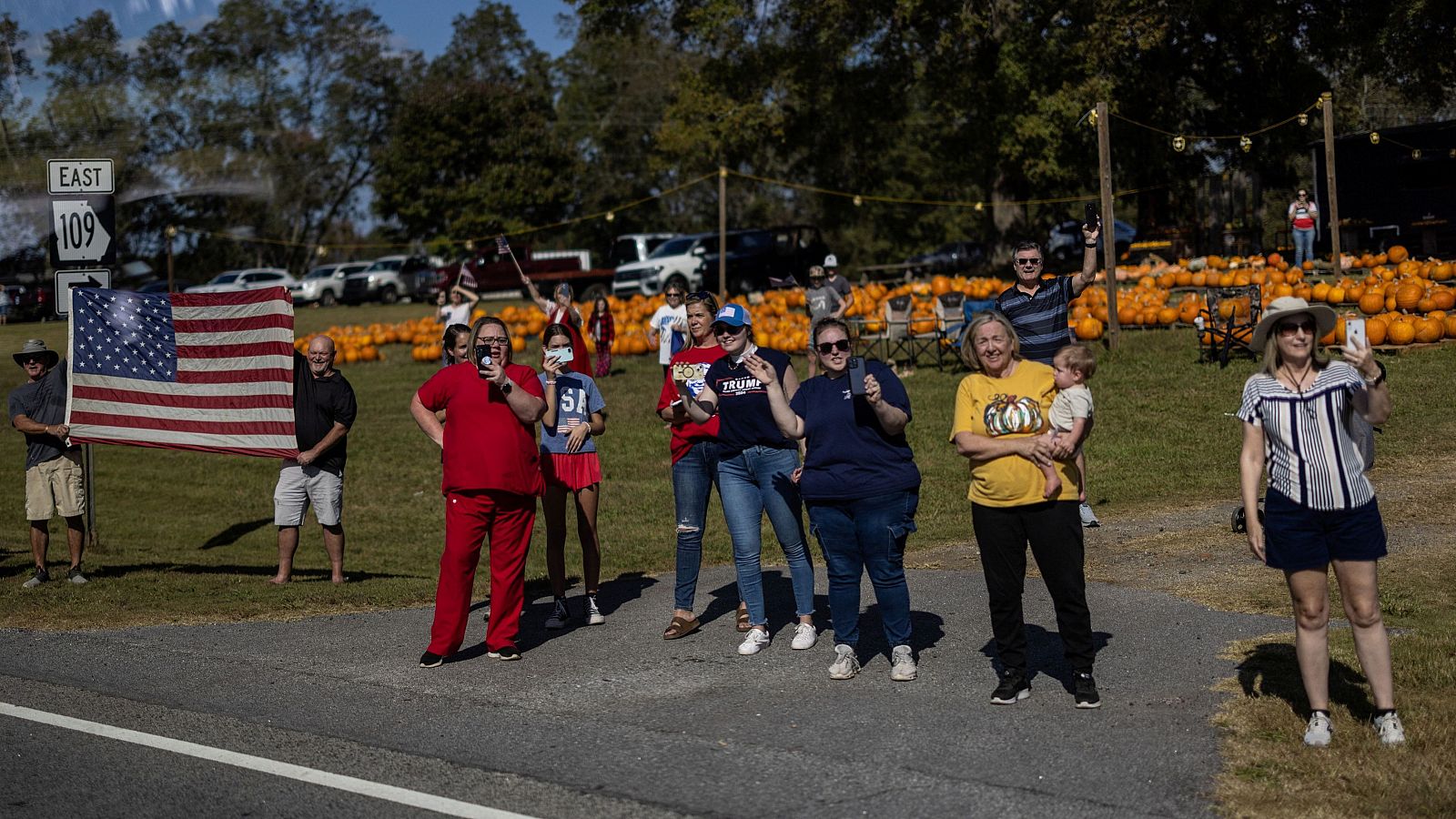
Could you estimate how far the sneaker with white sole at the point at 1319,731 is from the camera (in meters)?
6.32

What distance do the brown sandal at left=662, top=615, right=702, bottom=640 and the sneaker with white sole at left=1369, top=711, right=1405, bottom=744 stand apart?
4.16 metres

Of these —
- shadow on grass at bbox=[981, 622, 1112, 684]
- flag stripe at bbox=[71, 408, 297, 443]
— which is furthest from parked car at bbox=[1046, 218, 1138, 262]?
shadow on grass at bbox=[981, 622, 1112, 684]

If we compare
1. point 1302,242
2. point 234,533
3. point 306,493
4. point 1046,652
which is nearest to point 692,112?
point 1302,242

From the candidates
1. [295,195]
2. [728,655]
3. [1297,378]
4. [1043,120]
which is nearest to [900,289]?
[1043,120]

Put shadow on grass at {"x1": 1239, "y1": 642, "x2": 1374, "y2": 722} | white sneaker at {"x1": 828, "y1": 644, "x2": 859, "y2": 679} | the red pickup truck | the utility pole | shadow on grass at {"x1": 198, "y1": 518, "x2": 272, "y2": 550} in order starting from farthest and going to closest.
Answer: the red pickup truck, the utility pole, shadow on grass at {"x1": 198, "y1": 518, "x2": 272, "y2": 550}, white sneaker at {"x1": 828, "y1": 644, "x2": 859, "y2": 679}, shadow on grass at {"x1": 1239, "y1": 642, "x2": 1374, "y2": 722}

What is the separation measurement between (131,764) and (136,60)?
66.6 metres

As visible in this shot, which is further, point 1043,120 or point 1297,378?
point 1043,120

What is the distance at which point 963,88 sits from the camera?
36.2 m

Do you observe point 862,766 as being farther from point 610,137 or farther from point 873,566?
point 610,137

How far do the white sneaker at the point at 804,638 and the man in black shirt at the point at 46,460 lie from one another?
6.70m

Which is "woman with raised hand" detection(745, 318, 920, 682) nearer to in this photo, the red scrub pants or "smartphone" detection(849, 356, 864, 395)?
"smartphone" detection(849, 356, 864, 395)

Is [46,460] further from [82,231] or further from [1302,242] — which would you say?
[1302,242]

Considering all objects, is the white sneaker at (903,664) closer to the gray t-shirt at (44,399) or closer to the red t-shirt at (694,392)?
the red t-shirt at (694,392)

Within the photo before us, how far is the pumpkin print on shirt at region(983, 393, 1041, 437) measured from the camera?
7.13m
